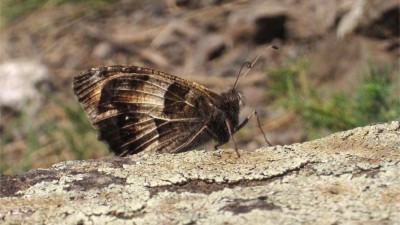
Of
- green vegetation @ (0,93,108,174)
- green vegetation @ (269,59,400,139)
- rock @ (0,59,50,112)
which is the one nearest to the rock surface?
green vegetation @ (269,59,400,139)

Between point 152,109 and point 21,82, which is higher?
point 21,82

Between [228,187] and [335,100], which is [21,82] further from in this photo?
[228,187]

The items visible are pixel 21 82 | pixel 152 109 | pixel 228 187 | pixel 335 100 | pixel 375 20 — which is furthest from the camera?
pixel 21 82

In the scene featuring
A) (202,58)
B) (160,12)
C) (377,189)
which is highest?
(160,12)

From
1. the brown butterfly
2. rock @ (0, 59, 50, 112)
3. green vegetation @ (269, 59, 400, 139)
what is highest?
rock @ (0, 59, 50, 112)

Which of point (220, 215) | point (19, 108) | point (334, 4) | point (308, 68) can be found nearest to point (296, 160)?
point (220, 215)

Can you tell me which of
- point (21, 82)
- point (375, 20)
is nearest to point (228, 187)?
point (375, 20)

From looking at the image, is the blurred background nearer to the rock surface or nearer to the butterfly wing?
the butterfly wing

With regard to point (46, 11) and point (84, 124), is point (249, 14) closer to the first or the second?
point (84, 124)
